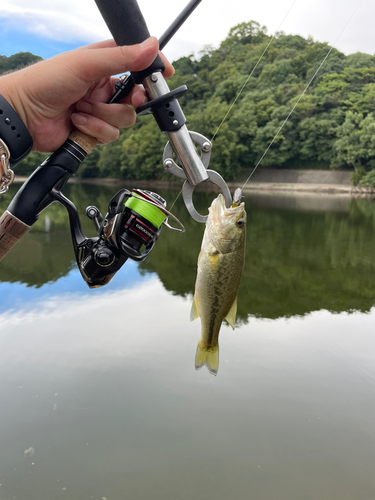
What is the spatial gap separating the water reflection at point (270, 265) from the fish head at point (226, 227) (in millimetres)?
6943

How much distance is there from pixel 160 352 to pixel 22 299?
12.9 feet

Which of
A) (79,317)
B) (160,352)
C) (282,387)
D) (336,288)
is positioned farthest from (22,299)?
(336,288)

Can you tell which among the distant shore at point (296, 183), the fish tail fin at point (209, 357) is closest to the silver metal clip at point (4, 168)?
the fish tail fin at point (209, 357)

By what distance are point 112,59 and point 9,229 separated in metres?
0.81

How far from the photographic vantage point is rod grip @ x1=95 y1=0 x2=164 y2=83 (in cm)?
148

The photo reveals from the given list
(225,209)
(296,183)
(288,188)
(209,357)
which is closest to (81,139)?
(225,209)

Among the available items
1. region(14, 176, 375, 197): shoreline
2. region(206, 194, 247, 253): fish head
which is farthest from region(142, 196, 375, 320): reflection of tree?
region(14, 176, 375, 197): shoreline

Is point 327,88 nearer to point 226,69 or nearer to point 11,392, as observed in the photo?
point 226,69

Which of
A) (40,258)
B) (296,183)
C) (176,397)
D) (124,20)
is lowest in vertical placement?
(296,183)

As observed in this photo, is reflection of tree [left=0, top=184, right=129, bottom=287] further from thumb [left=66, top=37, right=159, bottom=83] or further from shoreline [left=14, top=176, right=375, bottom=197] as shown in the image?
shoreline [left=14, top=176, right=375, bottom=197]

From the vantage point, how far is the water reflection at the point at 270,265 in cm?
985

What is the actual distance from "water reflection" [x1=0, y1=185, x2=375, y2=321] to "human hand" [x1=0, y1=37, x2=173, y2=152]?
704 centimetres

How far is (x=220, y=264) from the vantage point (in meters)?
1.79

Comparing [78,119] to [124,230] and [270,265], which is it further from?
Result: [270,265]
